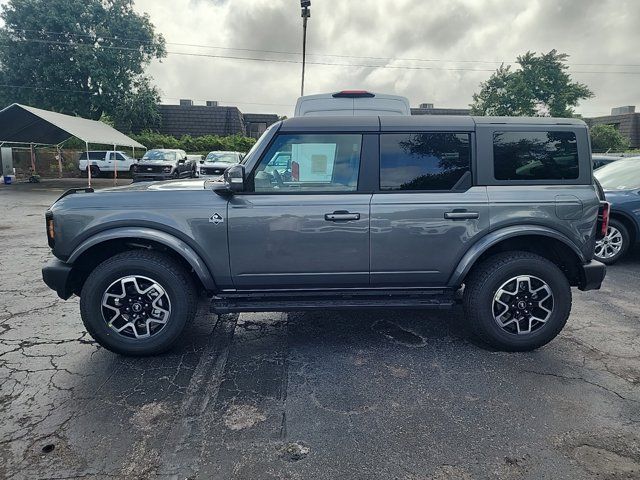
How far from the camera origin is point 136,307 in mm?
3379

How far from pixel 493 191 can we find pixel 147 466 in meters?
3.17

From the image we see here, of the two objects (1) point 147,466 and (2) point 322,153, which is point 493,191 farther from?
(1) point 147,466

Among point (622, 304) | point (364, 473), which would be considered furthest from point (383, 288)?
point (622, 304)

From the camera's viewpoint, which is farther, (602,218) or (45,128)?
(45,128)

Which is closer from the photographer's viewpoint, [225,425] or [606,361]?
[225,425]

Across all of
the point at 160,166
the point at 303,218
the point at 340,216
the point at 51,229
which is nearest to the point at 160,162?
the point at 160,166

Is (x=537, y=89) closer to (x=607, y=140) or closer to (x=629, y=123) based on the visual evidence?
(x=607, y=140)

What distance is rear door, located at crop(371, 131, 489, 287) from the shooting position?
3383 millimetres

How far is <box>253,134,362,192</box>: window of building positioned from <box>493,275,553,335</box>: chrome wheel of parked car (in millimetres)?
1596

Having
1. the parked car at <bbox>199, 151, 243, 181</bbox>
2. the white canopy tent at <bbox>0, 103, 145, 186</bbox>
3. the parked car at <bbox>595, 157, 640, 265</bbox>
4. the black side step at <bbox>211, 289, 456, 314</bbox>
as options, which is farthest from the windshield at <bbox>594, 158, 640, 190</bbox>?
the white canopy tent at <bbox>0, 103, 145, 186</bbox>

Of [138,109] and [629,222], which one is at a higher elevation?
[138,109]

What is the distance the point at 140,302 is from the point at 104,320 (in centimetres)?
32

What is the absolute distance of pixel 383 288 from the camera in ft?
11.6

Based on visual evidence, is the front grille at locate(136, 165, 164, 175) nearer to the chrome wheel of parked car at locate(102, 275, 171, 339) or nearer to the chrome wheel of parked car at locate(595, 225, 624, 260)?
the chrome wheel of parked car at locate(102, 275, 171, 339)
